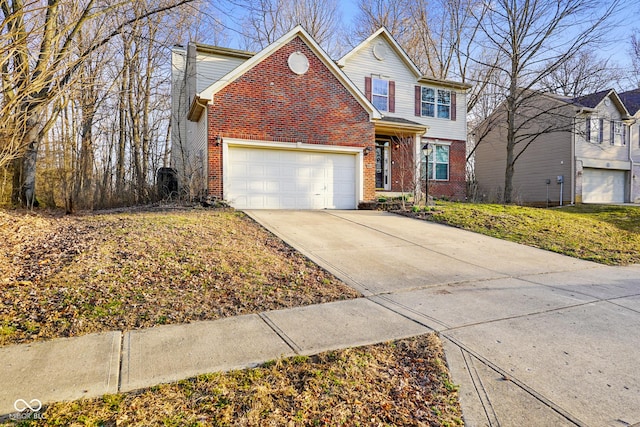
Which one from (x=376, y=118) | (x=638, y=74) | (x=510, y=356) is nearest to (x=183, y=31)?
(x=376, y=118)

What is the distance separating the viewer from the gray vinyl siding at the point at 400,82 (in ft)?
55.1

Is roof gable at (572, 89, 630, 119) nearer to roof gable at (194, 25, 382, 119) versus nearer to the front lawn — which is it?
the front lawn

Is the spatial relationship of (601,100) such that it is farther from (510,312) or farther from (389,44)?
(510,312)

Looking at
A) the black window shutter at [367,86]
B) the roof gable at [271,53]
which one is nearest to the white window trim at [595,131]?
the black window shutter at [367,86]

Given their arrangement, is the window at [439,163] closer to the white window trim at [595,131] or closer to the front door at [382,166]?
the front door at [382,166]

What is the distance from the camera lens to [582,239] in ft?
30.2

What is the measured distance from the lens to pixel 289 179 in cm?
1211

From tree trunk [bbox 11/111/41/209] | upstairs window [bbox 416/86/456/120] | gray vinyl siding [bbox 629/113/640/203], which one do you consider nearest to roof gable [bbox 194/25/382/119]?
tree trunk [bbox 11/111/41/209]

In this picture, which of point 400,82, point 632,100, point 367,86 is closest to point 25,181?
point 367,86

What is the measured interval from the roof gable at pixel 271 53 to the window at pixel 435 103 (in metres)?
6.37

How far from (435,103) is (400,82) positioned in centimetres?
232

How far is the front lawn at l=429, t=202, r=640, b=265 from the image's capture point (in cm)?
812

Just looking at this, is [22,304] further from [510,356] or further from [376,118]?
[376,118]

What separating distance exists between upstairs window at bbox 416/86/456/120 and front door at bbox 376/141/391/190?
2.60m
